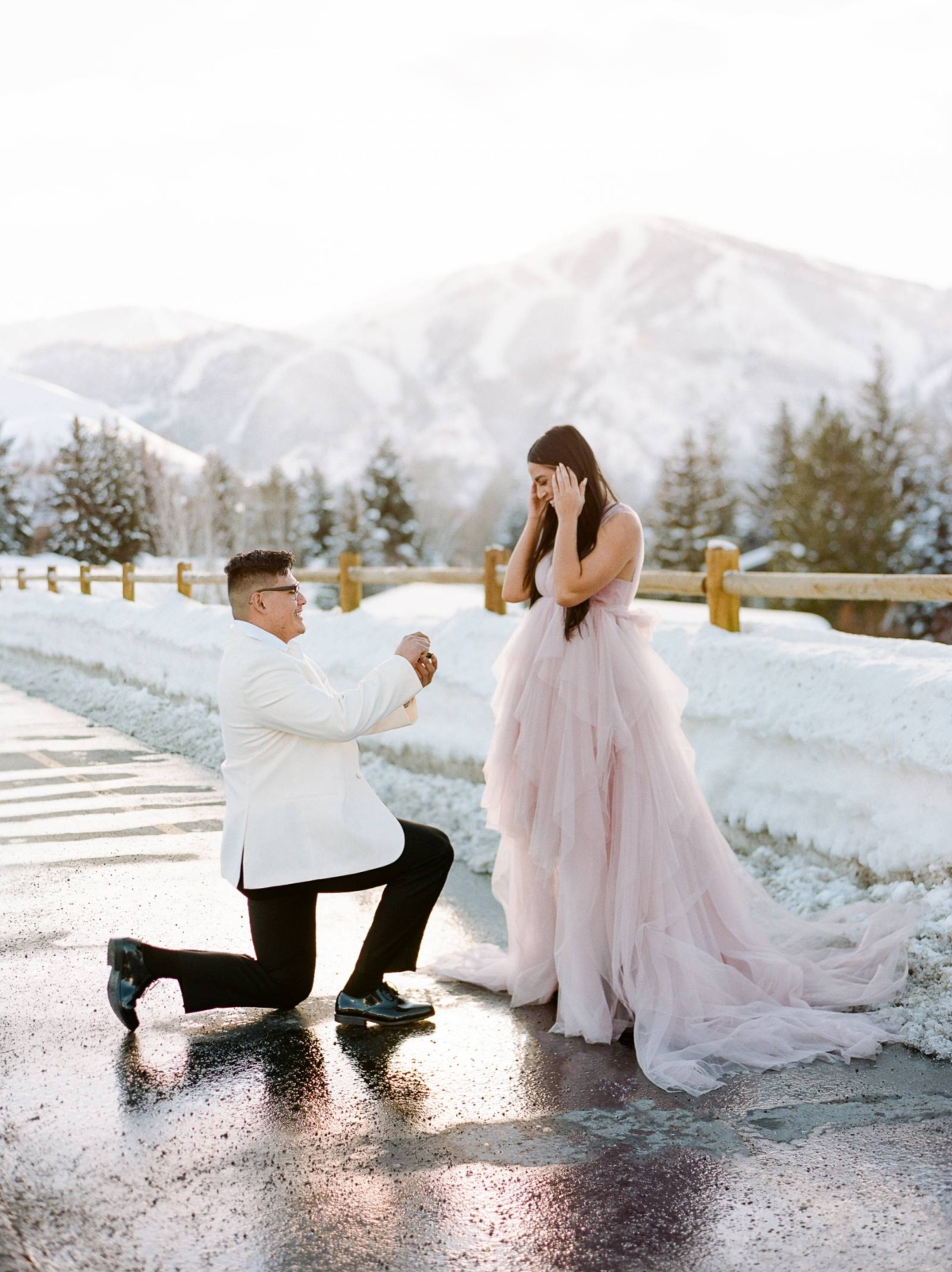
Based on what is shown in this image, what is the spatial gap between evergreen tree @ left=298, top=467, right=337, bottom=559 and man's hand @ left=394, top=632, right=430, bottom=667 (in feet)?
199

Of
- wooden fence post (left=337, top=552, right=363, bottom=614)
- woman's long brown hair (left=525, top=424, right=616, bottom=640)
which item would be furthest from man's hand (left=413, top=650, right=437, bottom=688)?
wooden fence post (left=337, top=552, right=363, bottom=614)

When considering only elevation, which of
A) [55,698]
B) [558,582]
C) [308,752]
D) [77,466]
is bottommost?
[55,698]

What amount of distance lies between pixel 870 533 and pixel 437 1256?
45873 millimetres

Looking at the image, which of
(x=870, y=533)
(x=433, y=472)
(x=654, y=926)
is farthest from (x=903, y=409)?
(x=433, y=472)

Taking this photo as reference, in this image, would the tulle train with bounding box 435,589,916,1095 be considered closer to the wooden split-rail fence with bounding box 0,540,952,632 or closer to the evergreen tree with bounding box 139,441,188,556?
the wooden split-rail fence with bounding box 0,540,952,632

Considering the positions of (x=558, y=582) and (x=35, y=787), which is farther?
(x=35, y=787)

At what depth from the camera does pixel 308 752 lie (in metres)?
4.32

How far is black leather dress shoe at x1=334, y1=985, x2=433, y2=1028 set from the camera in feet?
14.7

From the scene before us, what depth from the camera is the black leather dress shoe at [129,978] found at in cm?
432

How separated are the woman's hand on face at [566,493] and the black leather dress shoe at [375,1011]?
1753 mm

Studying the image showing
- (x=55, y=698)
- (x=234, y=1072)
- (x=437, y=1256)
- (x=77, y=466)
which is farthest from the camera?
(x=77, y=466)

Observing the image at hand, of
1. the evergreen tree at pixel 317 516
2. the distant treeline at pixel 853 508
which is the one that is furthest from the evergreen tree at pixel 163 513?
the distant treeline at pixel 853 508

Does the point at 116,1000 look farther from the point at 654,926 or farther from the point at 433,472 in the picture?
the point at 433,472

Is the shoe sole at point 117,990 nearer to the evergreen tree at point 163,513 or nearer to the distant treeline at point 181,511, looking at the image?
the distant treeline at point 181,511
